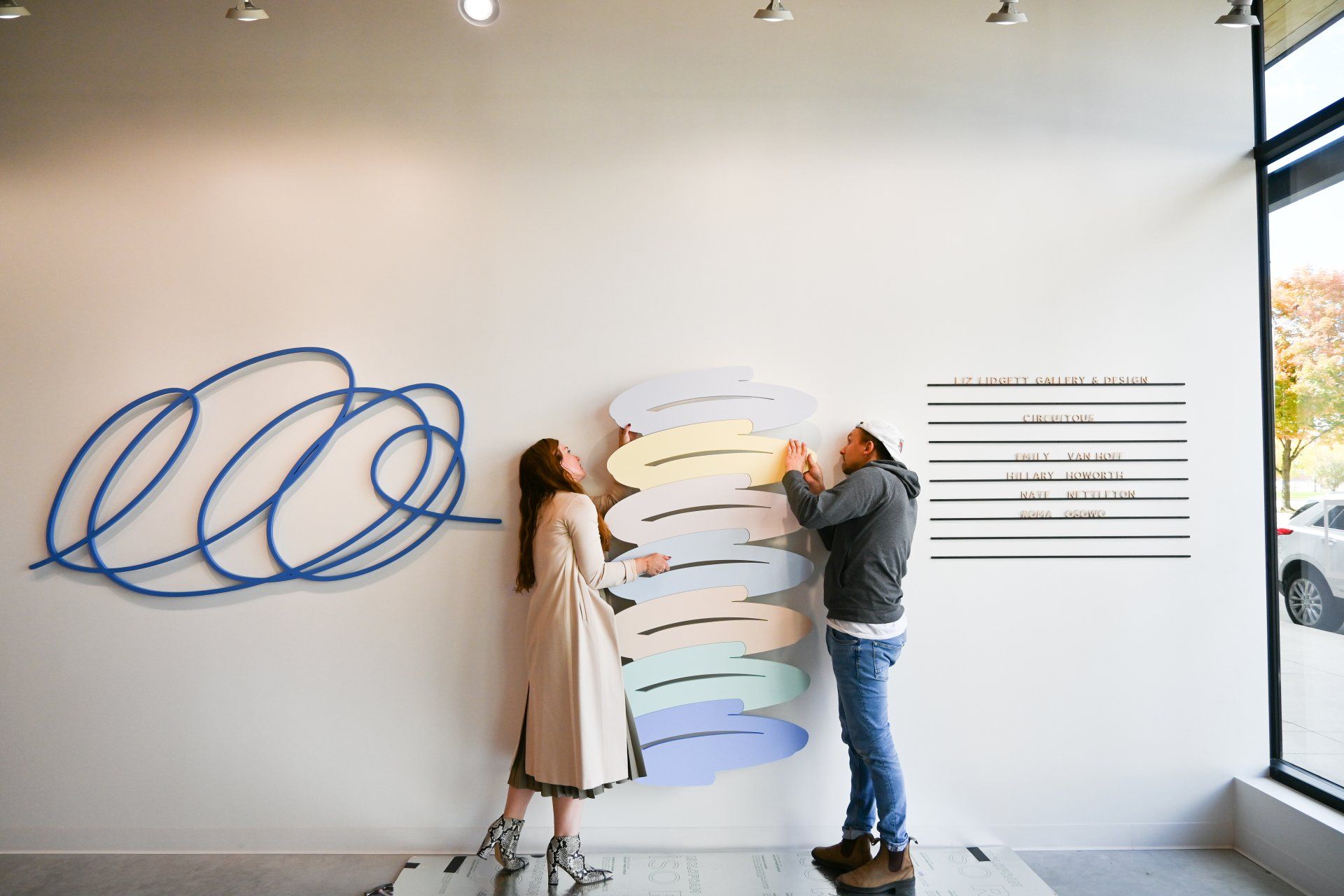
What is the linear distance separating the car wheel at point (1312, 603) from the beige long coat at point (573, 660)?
249 centimetres

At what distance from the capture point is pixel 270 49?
3068 mm

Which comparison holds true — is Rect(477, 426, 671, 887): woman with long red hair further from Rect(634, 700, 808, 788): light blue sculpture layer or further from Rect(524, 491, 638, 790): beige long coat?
Rect(634, 700, 808, 788): light blue sculpture layer

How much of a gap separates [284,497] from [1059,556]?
2985mm

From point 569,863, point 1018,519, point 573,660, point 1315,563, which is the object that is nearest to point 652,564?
point 573,660

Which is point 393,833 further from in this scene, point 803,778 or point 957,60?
point 957,60

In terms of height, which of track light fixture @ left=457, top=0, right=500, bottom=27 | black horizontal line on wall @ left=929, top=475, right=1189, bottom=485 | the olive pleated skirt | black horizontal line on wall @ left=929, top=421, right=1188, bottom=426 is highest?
track light fixture @ left=457, top=0, right=500, bottom=27

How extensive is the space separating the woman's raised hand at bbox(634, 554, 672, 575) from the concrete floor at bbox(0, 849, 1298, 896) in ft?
4.61

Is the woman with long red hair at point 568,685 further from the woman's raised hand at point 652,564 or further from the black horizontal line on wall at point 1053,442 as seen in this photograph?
the black horizontal line on wall at point 1053,442

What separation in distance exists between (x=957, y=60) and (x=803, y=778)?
9.32 feet

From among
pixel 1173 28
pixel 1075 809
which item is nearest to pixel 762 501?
pixel 1075 809

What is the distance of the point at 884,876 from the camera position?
2689 mm

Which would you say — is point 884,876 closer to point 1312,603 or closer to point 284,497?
point 1312,603

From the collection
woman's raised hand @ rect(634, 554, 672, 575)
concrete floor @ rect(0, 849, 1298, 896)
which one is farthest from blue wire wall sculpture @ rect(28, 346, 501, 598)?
concrete floor @ rect(0, 849, 1298, 896)

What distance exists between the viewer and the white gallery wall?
2.98 m
